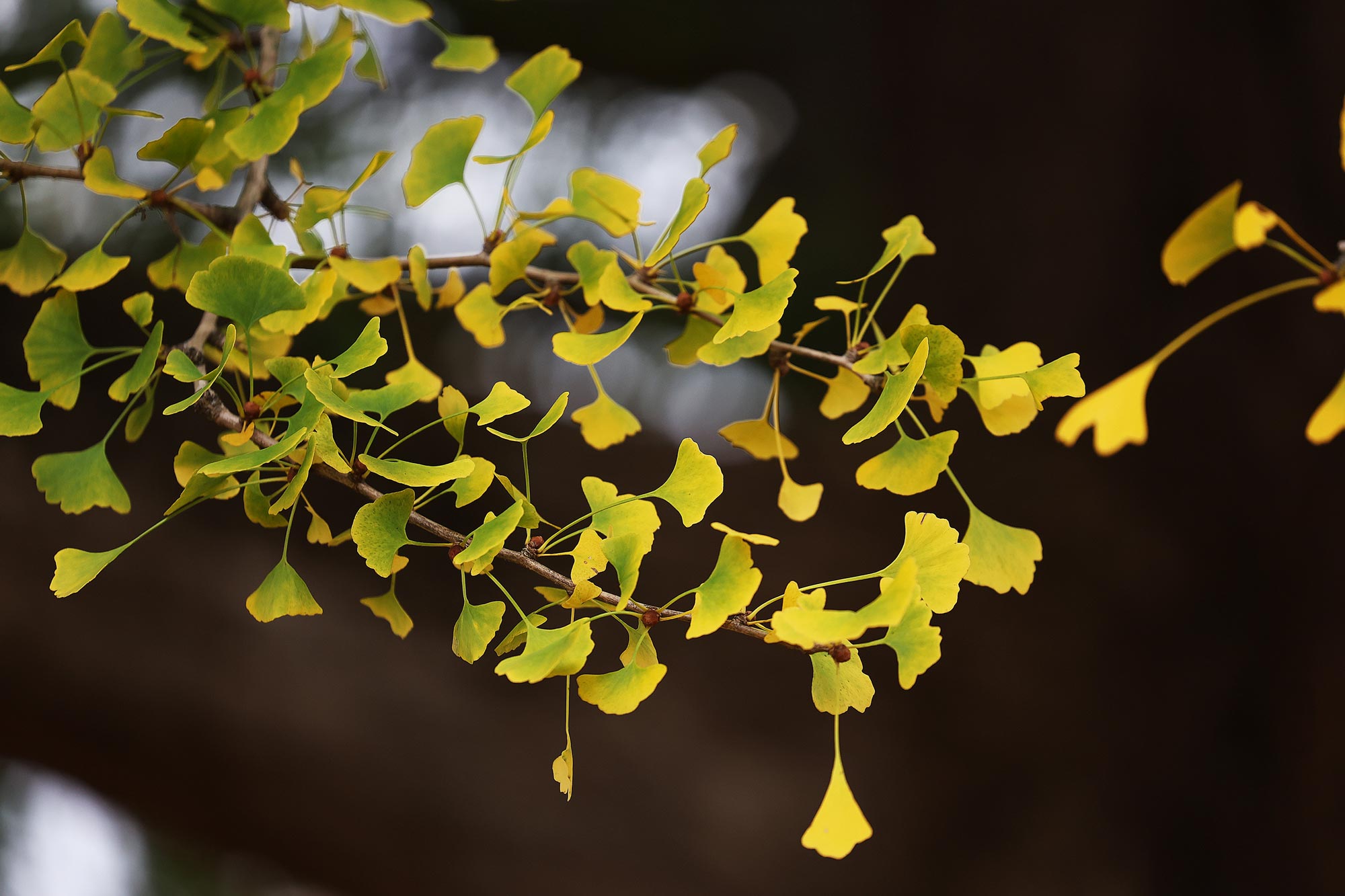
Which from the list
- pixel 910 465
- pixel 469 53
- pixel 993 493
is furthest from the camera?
pixel 993 493

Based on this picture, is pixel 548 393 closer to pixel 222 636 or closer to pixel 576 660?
pixel 222 636

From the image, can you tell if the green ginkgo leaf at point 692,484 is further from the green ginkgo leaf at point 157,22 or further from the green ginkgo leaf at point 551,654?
the green ginkgo leaf at point 157,22

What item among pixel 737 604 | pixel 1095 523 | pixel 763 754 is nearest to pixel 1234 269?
pixel 1095 523

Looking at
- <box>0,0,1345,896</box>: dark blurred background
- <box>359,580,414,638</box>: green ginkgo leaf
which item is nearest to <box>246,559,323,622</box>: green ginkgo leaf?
<box>359,580,414,638</box>: green ginkgo leaf

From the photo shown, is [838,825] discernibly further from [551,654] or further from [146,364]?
[146,364]

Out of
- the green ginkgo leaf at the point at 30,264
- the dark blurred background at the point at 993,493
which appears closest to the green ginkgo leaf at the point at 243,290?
the green ginkgo leaf at the point at 30,264

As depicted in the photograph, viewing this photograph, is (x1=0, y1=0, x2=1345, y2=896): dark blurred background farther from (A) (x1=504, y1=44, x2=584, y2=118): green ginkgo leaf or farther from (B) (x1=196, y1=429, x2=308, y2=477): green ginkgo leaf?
(B) (x1=196, y1=429, x2=308, y2=477): green ginkgo leaf

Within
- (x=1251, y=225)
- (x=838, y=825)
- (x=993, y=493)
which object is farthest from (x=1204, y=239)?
(x=993, y=493)
